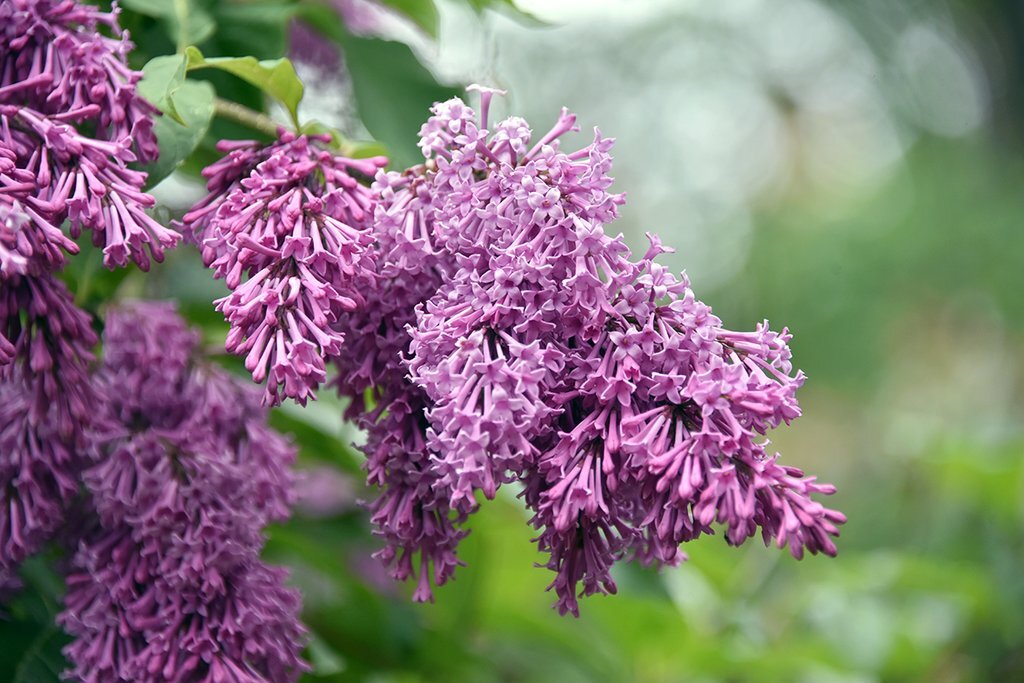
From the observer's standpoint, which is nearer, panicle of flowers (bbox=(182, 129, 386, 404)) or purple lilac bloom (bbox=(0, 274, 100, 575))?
panicle of flowers (bbox=(182, 129, 386, 404))

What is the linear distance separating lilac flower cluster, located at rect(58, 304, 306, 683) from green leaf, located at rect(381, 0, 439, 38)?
2.35ft

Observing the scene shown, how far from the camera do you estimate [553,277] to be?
84 cm

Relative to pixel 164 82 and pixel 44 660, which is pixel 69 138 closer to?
pixel 164 82

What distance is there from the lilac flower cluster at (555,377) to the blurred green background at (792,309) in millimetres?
539

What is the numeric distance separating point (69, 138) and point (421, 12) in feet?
2.68

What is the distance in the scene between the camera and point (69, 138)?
877 mm

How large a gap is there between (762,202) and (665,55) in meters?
3.72

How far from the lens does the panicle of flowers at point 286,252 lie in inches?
31.2

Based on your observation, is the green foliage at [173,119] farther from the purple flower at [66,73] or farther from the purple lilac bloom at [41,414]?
the purple lilac bloom at [41,414]

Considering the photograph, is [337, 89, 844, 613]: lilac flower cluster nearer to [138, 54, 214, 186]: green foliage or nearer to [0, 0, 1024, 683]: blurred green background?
[138, 54, 214, 186]: green foliage

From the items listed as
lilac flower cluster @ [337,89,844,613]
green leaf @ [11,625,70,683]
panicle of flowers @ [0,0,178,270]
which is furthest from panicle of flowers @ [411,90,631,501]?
green leaf @ [11,625,70,683]

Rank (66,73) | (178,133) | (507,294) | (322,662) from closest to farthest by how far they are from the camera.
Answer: (507,294) → (66,73) → (178,133) → (322,662)

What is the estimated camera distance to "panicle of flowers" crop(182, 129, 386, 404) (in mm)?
792

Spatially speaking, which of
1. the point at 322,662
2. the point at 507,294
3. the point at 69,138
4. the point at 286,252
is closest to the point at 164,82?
the point at 69,138
